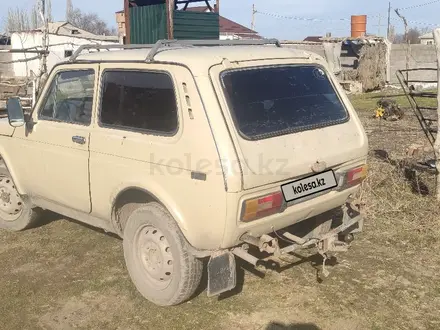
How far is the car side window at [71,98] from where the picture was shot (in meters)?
4.05

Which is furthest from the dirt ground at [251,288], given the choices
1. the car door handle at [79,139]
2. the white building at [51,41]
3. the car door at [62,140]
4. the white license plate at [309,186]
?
the white building at [51,41]

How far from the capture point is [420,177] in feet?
20.5

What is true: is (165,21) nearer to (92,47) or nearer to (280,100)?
(92,47)

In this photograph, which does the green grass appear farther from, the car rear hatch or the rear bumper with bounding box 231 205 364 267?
the car rear hatch

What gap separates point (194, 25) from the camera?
14383mm

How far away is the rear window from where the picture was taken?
10.8 feet

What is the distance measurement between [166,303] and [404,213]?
313cm

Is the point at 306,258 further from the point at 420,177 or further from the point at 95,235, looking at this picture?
the point at 420,177

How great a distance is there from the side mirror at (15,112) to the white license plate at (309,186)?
2.62 metres

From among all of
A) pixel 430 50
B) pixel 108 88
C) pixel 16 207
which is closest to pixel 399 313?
pixel 108 88

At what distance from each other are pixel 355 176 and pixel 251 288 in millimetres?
1257

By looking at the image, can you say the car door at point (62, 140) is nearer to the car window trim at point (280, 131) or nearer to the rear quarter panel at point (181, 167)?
the rear quarter panel at point (181, 167)

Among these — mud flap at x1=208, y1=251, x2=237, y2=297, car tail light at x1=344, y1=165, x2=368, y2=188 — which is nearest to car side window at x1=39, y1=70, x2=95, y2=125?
mud flap at x1=208, y1=251, x2=237, y2=297

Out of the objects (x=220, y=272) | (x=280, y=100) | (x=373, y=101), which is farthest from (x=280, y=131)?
(x=373, y=101)
